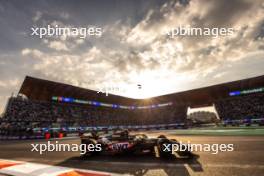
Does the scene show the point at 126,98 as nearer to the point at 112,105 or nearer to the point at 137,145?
the point at 112,105

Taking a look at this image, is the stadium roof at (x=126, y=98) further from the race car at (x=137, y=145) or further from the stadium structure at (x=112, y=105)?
the race car at (x=137, y=145)

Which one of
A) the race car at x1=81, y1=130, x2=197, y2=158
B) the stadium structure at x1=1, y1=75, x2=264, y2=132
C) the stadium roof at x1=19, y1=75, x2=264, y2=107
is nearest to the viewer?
the race car at x1=81, y1=130, x2=197, y2=158

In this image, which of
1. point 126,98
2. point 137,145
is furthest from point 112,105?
point 137,145

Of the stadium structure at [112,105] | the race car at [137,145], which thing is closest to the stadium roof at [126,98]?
the stadium structure at [112,105]

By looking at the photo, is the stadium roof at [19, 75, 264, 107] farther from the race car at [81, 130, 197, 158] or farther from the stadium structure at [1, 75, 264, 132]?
the race car at [81, 130, 197, 158]

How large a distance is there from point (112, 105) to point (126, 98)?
5.55 m

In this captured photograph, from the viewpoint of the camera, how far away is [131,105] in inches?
2881

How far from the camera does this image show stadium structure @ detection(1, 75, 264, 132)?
4145 centimetres

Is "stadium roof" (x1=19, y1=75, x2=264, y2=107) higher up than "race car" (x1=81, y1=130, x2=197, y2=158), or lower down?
higher up

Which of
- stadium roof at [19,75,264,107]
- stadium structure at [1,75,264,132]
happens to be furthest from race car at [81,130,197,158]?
stadium roof at [19,75,264,107]

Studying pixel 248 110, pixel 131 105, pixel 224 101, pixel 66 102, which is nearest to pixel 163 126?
pixel 131 105

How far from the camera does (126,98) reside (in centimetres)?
6675

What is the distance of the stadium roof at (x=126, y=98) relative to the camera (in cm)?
4294

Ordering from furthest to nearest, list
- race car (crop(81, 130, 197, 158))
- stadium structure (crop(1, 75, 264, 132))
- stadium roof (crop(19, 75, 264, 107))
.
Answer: stadium roof (crop(19, 75, 264, 107)) → stadium structure (crop(1, 75, 264, 132)) → race car (crop(81, 130, 197, 158))
